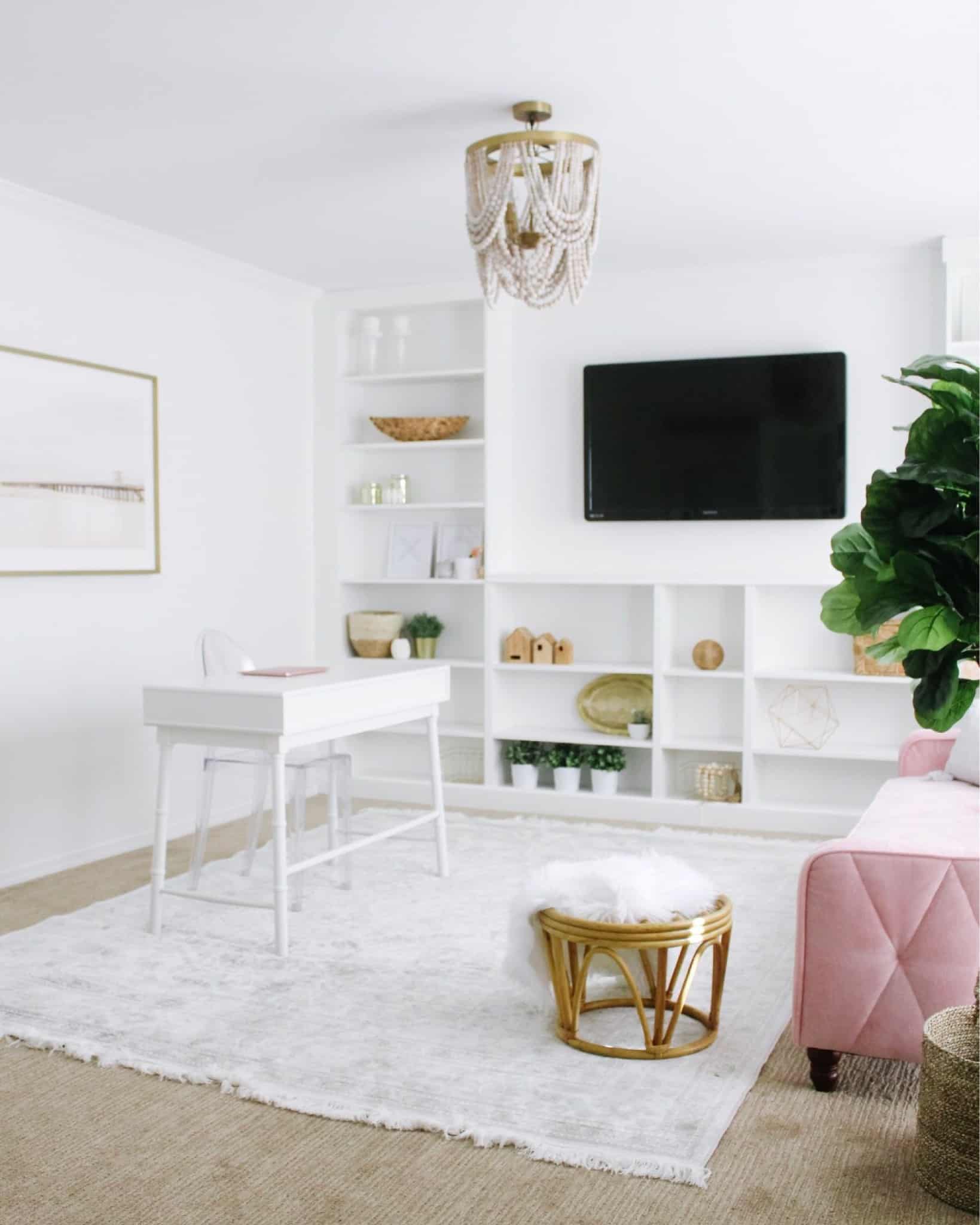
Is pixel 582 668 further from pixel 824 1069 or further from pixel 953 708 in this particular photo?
pixel 953 708

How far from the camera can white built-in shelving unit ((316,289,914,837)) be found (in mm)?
5414

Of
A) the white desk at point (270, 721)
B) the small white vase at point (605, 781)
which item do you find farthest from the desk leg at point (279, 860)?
the small white vase at point (605, 781)

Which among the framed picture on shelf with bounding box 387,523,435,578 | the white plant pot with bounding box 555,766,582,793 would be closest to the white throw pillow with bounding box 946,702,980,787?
the white plant pot with bounding box 555,766,582,793

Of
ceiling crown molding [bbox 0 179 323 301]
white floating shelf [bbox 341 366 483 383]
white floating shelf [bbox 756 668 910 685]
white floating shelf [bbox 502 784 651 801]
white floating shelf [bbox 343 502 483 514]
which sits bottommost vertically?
white floating shelf [bbox 502 784 651 801]

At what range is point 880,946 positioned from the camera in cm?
265

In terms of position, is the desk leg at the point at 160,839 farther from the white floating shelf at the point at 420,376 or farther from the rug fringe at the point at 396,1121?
the white floating shelf at the point at 420,376

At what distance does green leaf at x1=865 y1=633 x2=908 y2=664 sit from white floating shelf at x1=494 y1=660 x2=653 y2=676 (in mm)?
3937

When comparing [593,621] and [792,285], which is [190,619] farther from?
[792,285]

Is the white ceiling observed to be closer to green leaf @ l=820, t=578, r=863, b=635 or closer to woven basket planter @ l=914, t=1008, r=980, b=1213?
green leaf @ l=820, t=578, r=863, b=635

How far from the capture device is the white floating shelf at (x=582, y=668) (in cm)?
554

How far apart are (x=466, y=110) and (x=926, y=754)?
256 cm

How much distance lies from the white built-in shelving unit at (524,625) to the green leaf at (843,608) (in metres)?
3.73

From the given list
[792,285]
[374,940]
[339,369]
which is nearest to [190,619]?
[339,369]

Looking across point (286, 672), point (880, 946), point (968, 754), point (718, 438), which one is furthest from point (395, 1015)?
point (718, 438)
